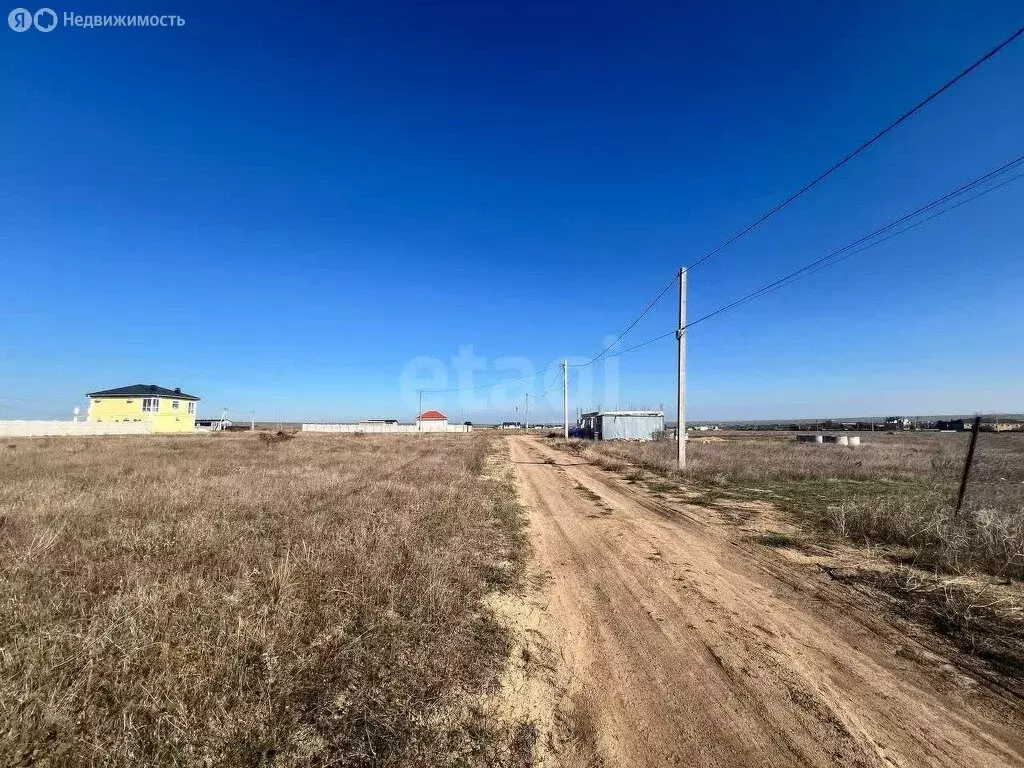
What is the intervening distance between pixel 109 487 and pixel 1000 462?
82.6ft

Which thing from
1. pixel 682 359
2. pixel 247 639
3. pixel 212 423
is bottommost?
pixel 212 423

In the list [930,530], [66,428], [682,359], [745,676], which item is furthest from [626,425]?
[66,428]

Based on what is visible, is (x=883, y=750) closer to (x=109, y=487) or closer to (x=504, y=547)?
(x=504, y=547)

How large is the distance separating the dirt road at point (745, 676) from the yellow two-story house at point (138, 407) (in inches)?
2572

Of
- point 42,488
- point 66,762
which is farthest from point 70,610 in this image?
point 42,488

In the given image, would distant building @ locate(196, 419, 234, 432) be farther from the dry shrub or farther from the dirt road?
the dry shrub

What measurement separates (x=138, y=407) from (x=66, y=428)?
7.28m

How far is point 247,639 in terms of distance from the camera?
3.87 meters

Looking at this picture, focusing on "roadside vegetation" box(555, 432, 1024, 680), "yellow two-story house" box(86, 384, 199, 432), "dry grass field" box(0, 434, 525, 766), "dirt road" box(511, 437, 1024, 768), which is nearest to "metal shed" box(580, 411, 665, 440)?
"roadside vegetation" box(555, 432, 1024, 680)

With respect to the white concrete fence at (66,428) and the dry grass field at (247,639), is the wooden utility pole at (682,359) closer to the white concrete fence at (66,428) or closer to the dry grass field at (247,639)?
the dry grass field at (247,639)

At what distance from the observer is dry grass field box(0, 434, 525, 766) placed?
2760 millimetres

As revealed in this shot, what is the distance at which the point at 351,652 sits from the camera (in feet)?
12.7

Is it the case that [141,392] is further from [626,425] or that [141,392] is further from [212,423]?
[626,425]

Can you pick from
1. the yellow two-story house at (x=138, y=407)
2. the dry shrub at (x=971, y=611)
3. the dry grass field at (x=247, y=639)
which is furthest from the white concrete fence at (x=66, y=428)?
the dry shrub at (x=971, y=611)
